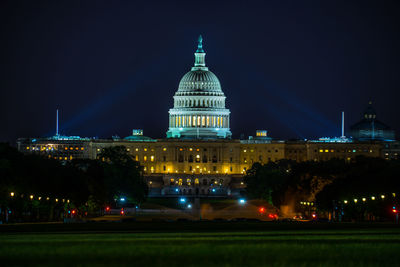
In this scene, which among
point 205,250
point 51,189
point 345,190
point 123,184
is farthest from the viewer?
point 123,184

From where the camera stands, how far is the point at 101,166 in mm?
147750

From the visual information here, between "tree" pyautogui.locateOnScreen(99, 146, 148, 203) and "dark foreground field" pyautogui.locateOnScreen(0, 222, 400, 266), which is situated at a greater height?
"tree" pyautogui.locateOnScreen(99, 146, 148, 203)

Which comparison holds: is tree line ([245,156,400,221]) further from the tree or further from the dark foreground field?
the dark foreground field

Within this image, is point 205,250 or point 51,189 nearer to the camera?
point 205,250

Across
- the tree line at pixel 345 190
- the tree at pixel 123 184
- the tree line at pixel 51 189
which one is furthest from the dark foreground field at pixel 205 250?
the tree at pixel 123 184

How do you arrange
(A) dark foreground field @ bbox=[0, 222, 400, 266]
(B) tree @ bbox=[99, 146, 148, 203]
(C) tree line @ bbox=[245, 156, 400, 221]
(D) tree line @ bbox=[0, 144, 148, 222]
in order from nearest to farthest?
(A) dark foreground field @ bbox=[0, 222, 400, 266] → (D) tree line @ bbox=[0, 144, 148, 222] → (C) tree line @ bbox=[245, 156, 400, 221] → (B) tree @ bbox=[99, 146, 148, 203]

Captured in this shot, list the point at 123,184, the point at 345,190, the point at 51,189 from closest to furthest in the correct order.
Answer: the point at 51,189 < the point at 345,190 < the point at 123,184

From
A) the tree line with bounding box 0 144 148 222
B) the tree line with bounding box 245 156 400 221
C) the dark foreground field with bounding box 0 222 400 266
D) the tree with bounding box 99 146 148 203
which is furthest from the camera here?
the tree with bounding box 99 146 148 203

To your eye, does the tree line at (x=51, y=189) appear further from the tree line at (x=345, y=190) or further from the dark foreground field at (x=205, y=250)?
the dark foreground field at (x=205, y=250)

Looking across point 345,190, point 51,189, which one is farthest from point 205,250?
point 345,190

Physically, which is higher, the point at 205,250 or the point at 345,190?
the point at 345,190

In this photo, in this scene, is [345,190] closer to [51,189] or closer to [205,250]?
[51,189]

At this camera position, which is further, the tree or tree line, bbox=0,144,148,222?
the tree

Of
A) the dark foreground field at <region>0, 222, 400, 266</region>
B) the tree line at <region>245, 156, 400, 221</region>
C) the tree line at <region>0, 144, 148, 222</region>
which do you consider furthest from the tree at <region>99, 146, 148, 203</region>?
the dark foreground field at <region>0, 222, 400, 266</region>
